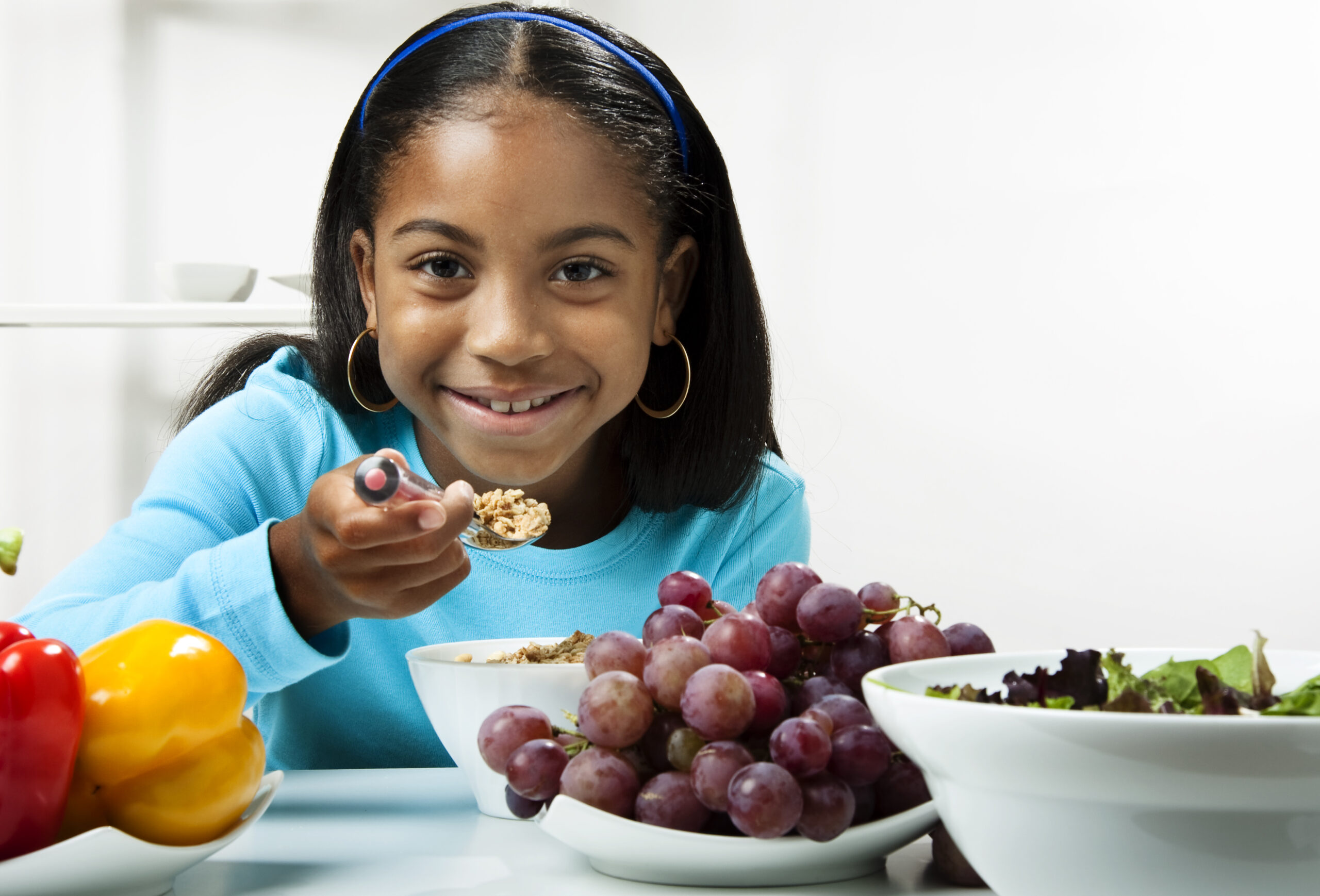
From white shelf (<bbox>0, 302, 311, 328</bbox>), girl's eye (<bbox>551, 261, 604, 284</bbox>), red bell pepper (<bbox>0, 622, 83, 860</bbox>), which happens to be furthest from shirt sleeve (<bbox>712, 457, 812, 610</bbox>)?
white shelf (<bbox>0, 302, 311, 328</bbox>)

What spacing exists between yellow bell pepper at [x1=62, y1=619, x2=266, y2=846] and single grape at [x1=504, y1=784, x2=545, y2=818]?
0.42 ft

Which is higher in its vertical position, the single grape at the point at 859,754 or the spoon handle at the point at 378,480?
the spoon handle at the point at 378,480

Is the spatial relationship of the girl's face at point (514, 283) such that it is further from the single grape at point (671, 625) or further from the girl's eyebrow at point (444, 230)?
the single grape at point (671, 625)

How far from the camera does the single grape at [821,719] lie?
48 centimetres

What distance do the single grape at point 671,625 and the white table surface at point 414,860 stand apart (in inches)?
4.4

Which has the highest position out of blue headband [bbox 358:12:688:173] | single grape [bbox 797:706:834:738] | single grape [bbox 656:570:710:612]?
blue headband [bbox 358:12:688:173]

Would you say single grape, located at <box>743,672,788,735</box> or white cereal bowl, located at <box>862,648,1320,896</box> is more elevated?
white cereal bowl, located at <box>862,648,1320,896</box>

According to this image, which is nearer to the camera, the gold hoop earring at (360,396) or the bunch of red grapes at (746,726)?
the bunch of red grapes at (746,726)

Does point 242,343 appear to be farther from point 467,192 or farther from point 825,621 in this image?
point 825,621

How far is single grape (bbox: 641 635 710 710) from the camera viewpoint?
494mm

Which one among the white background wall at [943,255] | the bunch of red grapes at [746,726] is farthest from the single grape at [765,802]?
the white background wall at [943,255]

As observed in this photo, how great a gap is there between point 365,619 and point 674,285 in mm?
448

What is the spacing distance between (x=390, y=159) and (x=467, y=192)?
5.6 inches

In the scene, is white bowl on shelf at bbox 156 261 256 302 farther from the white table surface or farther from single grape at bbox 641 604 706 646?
single grape at bbox 641 604 706 646
